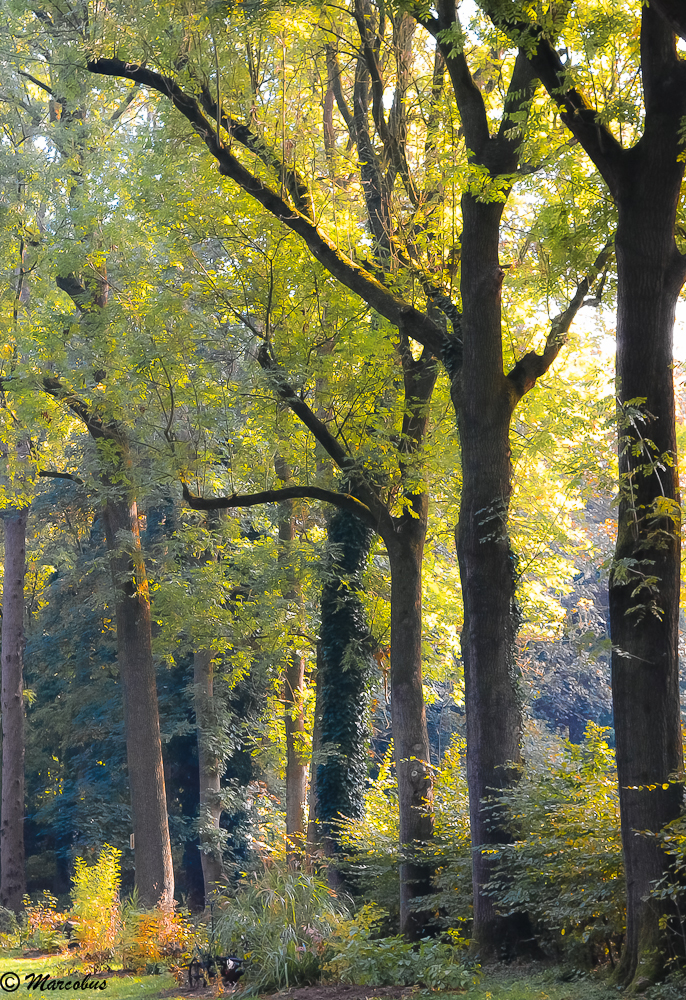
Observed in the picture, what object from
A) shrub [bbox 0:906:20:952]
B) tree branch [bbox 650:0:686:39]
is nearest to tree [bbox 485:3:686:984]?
tree branch [bbox 650:0:686:39]

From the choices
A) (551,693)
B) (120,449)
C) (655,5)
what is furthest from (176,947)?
(551,693)

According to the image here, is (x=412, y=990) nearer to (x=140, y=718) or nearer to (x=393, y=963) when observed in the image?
(x=393, y=963)

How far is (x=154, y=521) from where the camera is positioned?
22859mm

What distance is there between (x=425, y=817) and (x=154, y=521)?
44.7 feet

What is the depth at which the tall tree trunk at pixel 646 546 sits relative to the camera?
6.14 m

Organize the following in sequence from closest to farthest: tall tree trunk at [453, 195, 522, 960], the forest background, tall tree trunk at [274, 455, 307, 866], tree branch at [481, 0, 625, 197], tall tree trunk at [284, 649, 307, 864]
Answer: tree branch at [481, 0, 625, 197] → the forest background → tall tree trunk at [453, 195, 522, 960] → tall tree trunk at [274, 455, 307, 866] → tall tree trunk at [284, 649, 307, 864]

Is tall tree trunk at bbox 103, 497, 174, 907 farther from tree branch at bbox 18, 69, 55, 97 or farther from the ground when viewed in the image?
tree branch at bbox 18, 69, 55, 97

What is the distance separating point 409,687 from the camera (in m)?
11.2

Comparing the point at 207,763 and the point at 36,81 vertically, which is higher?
the point at 36,81

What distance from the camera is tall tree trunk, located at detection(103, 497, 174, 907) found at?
47.6 feet

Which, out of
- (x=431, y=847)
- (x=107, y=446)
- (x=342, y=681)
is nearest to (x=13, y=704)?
(x=107, y=446)

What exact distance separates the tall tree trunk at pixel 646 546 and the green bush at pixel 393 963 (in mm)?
1592

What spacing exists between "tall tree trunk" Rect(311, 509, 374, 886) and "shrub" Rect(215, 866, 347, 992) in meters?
4.10
